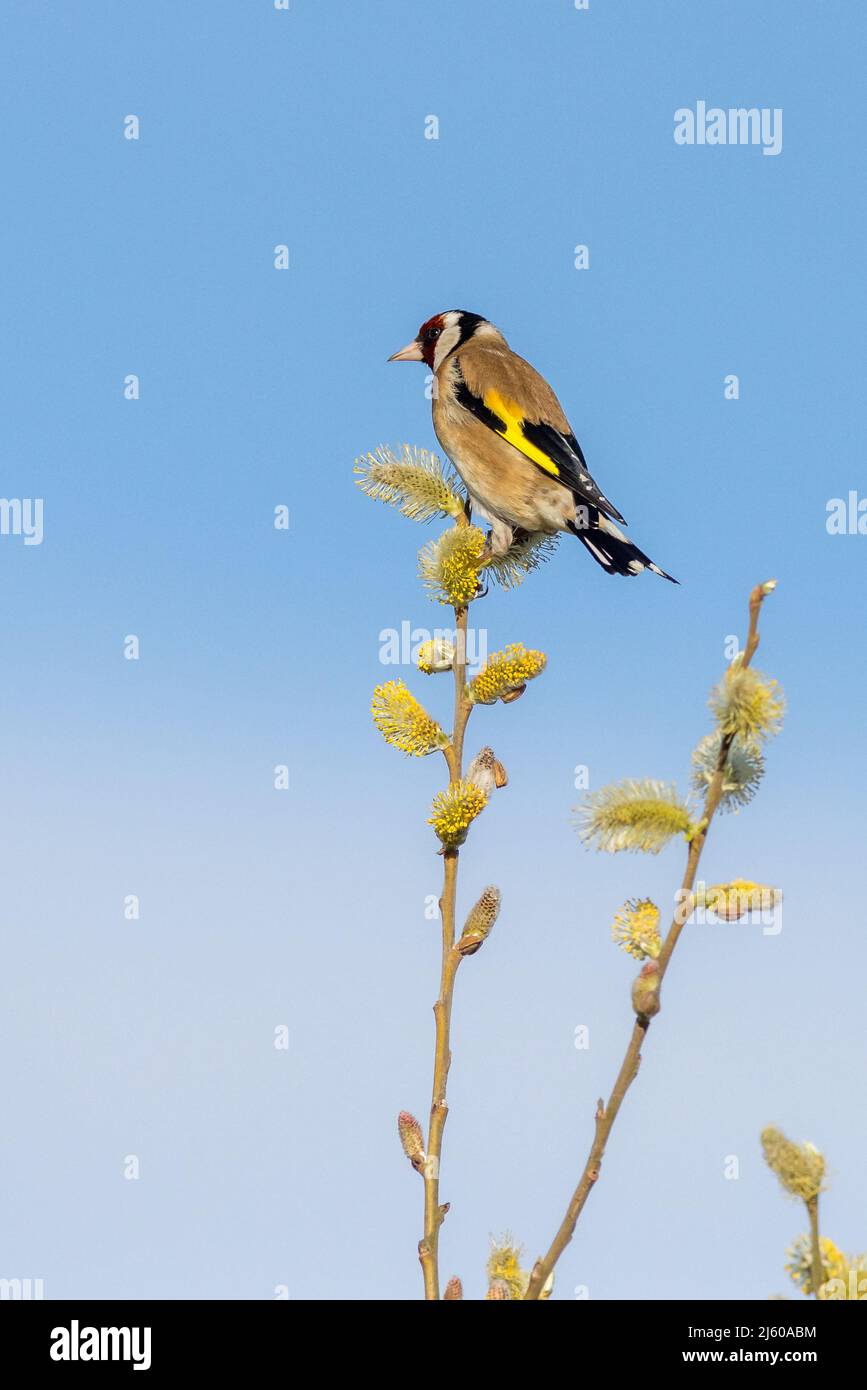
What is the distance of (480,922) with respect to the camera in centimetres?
295

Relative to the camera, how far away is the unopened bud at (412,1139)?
Answer: 2.82m

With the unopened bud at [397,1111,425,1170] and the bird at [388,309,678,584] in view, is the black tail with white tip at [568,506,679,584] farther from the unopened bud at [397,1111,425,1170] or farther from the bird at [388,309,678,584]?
the unopened bud at [397,1111,425,1170]

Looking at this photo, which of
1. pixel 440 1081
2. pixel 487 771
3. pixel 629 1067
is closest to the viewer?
pixel 629 1067

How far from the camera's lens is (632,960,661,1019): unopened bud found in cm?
225

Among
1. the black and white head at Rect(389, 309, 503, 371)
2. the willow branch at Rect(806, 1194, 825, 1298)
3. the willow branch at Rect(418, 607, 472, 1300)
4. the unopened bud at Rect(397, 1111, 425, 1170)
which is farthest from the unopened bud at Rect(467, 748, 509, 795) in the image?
the black and white head at Rect(389, 309, 503, 371)

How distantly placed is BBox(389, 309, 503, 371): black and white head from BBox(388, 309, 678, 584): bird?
10 cm

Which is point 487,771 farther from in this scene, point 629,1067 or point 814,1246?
point 814,1246

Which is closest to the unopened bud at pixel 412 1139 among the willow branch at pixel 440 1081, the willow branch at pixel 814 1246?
the willow branch at pixel 440 1081

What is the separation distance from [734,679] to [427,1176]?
119 centimetres

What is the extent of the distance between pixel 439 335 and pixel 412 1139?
6.15 m

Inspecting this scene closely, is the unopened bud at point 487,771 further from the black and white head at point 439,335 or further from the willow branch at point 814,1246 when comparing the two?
the black and white head at point 439,335

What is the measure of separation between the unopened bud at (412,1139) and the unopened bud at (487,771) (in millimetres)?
731

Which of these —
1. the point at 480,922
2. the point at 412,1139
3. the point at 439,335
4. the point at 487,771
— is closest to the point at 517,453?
the point at 439,335
